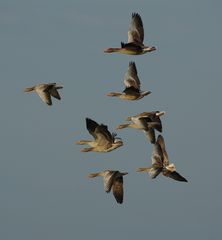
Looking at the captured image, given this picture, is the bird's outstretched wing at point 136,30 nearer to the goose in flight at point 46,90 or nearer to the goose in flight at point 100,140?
the goose in flight at point 46,90

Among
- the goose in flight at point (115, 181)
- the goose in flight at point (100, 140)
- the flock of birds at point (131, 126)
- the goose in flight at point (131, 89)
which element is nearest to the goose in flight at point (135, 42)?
the flock of birds at point (131, 126)

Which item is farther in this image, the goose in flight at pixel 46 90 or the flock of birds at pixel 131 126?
the goose in flight at pixel 46 90

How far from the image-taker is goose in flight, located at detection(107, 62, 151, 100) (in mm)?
63344

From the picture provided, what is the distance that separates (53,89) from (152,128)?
5.82 meters

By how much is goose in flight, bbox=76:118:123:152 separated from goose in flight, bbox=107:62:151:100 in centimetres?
405

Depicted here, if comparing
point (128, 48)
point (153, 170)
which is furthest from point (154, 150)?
point (128, 48)

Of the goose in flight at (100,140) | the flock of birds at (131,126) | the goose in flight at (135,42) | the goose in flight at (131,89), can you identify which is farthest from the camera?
the goose in flight at (131,89)

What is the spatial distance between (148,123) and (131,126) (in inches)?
40.1

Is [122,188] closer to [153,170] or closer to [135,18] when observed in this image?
[153,170]

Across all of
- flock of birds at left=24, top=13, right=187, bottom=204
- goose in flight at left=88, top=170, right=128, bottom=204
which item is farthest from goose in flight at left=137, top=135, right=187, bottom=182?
goose in flight at left=88, top=170, right=128, bottom=204

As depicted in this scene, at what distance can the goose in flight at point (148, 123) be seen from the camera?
64375mm

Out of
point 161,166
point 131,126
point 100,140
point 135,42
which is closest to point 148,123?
point 131,126

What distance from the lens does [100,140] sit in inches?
2295

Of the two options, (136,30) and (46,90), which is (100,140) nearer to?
(46,90)
